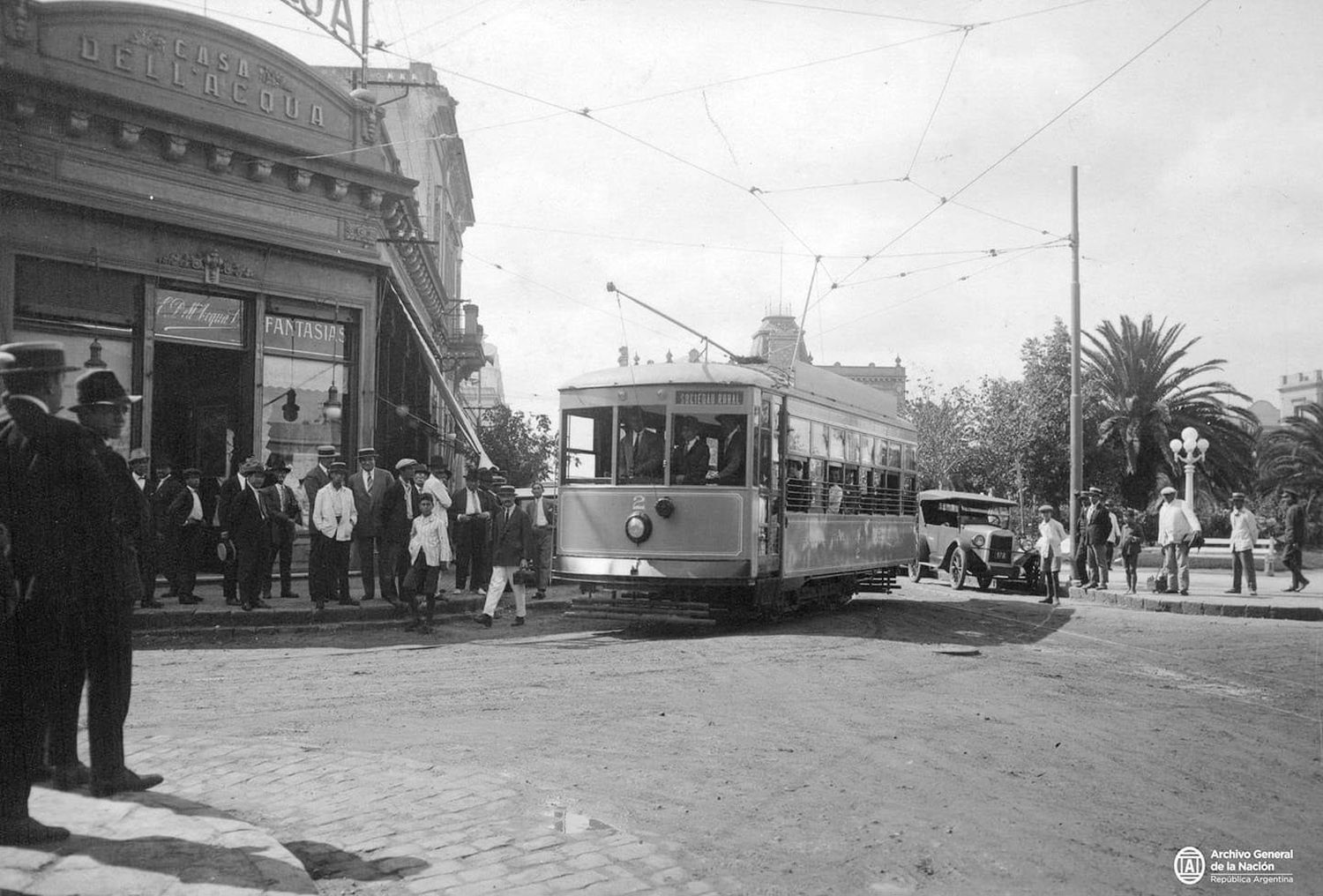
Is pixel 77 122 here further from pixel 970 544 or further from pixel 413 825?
pixel 970 544

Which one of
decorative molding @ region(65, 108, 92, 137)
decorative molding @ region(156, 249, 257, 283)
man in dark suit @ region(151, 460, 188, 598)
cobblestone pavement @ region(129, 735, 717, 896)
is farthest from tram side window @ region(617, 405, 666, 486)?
decorative molding @ region(65, 108, 92, 137)

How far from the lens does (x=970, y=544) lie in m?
24.8

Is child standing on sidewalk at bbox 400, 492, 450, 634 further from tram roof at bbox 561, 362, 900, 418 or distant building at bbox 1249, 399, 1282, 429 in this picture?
distant building at bbox 1249, 399, 1282, 429

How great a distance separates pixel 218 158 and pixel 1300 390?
15426 mm

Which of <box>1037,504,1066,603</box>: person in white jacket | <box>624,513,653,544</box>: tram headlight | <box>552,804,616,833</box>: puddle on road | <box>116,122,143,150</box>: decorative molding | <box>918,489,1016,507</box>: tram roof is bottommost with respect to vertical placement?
<box>552,804,616,833</box>: puddle on road

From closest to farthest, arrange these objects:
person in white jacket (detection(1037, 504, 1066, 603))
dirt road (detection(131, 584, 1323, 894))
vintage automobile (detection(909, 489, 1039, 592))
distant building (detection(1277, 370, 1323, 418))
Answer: dirt road (detection(131, 584, 1323, 894))
distant building (detection(1277, 370, 1323, 418))
person in white jacket (detection(1037, 504, 1066, 603))
vintage automobile (detection(909, 489, 1039, 592))

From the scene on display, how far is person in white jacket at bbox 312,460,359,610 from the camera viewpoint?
13.4 meters

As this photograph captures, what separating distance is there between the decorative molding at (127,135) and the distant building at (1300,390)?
14475 mm

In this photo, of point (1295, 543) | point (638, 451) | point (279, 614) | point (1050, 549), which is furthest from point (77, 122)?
point (1295, 543)

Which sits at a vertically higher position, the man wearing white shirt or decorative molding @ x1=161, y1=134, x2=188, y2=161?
decorative molding @ x1=161, y1=134, x2=188, y2=161

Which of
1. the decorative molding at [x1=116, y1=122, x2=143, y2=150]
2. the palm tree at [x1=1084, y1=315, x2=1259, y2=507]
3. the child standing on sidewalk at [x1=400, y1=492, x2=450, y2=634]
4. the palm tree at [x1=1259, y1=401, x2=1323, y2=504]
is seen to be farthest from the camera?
the palm tree at [x1=1084, y1=315, x2=1259, y2=507]

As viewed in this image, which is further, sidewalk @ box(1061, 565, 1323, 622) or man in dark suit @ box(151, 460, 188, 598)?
sidewalk @ box(1061, 565, 1323, 622)

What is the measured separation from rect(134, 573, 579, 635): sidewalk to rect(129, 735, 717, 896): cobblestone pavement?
6365mm

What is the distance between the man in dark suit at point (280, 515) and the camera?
13578mm
